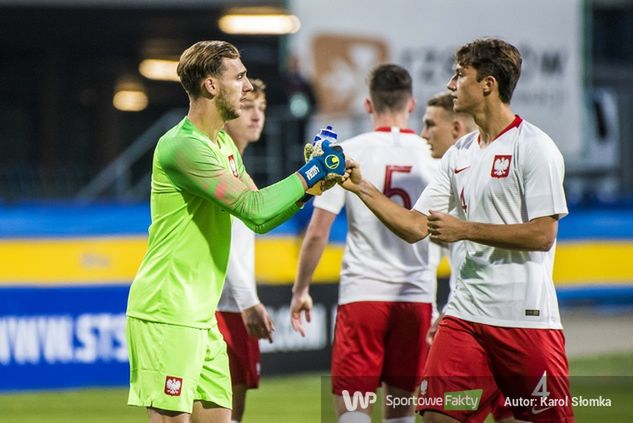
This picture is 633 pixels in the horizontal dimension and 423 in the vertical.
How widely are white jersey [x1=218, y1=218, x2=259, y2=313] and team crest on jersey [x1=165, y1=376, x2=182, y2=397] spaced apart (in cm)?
152

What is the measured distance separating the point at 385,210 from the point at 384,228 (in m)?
1.26

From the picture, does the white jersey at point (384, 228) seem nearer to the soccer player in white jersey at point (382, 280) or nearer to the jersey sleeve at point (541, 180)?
the soccer player in white jersey at point (382, 280)

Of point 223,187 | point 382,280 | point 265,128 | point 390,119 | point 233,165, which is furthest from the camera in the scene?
point 265,128

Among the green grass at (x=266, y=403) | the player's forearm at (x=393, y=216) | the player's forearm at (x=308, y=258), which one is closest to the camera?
the player's forearm at (x=393, y=216)

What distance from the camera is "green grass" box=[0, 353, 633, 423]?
30.1 ft

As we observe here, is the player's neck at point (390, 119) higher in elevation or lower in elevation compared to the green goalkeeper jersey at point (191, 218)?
higher

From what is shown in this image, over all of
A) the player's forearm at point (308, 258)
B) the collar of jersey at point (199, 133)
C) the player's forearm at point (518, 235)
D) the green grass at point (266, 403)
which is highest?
the collar of jersey at point (199, 133)

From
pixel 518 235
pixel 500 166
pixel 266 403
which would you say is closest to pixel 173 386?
pixel 518 235

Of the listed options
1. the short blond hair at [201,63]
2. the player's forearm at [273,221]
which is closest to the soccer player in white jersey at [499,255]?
the player's forearm at [273,221]

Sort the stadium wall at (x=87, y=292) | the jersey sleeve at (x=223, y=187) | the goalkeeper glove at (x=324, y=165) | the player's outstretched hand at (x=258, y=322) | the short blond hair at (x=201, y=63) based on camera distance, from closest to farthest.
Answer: the jersey sleeve at (x=223, y=187) → the goalkeeper glove at (x=324, y=165) → the short blond hair at (x=201, y=63) → the player's outstretched hand at (x=258, y=322) → the stadium wall at (x=87, y=292)

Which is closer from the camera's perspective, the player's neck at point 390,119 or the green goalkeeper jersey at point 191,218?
the green goalkeeper jersey at point 191,218

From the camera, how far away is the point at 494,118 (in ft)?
17.1

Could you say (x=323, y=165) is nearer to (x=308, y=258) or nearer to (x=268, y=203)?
(x=268, y=203)

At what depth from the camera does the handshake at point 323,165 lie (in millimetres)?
4910
